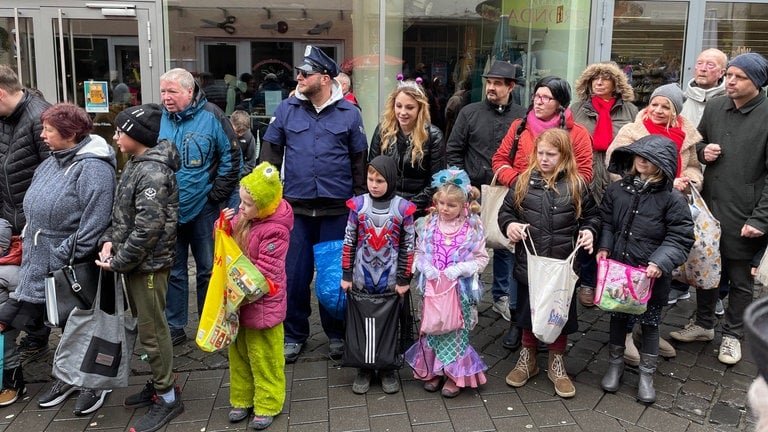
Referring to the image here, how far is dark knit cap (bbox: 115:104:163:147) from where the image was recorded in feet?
11.6

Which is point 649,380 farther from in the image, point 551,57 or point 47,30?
point 47,30

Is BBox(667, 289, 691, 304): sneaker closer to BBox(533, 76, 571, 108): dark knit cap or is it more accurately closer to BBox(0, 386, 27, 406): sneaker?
BBox(533, 76, 571, 108): dark knit cap

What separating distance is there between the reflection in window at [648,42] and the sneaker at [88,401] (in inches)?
262

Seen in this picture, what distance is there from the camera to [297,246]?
4457 mm

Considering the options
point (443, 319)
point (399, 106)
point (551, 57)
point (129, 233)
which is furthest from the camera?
point (551, 57)

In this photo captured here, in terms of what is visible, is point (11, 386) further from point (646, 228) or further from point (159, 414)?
point (646, 228)

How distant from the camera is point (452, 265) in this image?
3.88 metres

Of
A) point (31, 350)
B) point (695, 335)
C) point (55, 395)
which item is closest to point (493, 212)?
point (695, 335)

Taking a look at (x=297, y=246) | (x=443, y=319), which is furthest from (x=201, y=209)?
(x=443, y=319)

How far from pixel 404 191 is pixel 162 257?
5.61 ft

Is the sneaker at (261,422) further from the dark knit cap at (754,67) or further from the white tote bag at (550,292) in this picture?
the dark knit cap at (754,67)

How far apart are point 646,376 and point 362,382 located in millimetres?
1776

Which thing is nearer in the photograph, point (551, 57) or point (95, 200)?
point (95, 200)

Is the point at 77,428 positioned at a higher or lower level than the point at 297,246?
lower
